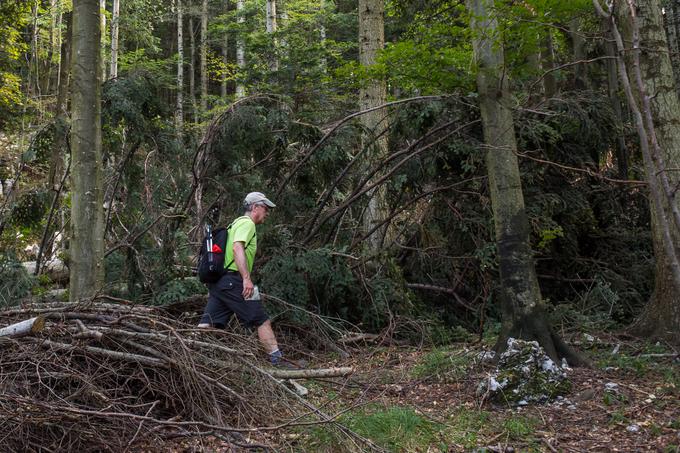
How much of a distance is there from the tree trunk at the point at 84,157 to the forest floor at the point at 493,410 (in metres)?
2.45

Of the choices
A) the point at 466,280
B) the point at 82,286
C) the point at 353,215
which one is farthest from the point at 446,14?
the point at 82,286

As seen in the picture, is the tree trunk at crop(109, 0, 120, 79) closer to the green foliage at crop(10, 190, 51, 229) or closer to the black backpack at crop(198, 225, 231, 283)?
the green foliage at crop(10, 190, 51, 229)

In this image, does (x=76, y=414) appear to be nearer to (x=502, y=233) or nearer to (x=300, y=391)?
(x=300, y=391)

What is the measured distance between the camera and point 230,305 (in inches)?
235

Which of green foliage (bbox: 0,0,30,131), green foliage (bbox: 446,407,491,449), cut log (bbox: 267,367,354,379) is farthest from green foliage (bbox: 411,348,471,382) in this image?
green foliage (bbox: 0,0,30,131)

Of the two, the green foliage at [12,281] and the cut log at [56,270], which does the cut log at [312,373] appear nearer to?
the green foliage at [12,281]

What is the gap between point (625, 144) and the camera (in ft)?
30.1

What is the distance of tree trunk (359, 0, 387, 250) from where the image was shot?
28.9 ft

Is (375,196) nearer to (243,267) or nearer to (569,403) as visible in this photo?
(243,267)

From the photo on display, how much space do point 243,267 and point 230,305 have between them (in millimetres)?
419

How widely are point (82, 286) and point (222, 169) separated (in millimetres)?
3127

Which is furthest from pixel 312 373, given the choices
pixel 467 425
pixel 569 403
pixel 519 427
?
pixel 569 403

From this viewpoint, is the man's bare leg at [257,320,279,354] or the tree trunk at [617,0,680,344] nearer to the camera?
the man's bare leg at [257,320,279,354]

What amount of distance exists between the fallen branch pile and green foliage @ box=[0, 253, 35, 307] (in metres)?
2.74
